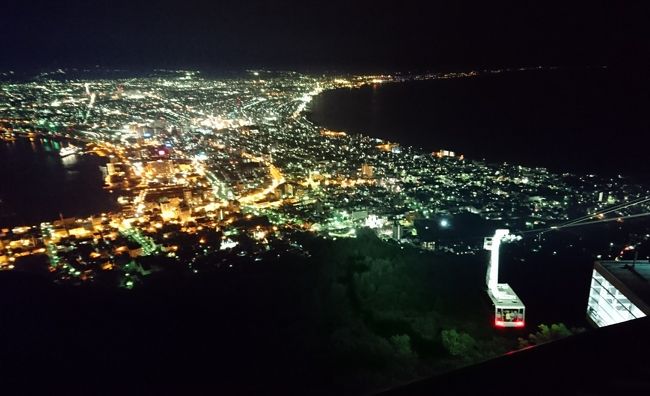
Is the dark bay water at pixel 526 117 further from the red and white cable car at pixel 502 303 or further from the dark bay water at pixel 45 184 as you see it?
the dark bay water at pixel 45 184

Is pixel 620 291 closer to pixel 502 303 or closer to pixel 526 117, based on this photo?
pixel 502 303

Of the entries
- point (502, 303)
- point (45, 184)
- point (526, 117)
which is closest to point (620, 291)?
point (502, 303)

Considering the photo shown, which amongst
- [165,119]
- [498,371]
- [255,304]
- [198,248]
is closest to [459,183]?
[198,248]

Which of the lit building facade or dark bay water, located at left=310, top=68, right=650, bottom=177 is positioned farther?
dark bay water, located at left=310, top=68, right=650, bottom=177

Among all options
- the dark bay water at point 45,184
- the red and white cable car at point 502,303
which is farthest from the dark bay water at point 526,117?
the dark bay water at point 45,184

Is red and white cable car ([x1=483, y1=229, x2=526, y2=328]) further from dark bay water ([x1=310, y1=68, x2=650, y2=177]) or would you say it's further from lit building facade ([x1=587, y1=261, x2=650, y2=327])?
dark bay water ([x1=310, y1=68, x2=650, y2=177])

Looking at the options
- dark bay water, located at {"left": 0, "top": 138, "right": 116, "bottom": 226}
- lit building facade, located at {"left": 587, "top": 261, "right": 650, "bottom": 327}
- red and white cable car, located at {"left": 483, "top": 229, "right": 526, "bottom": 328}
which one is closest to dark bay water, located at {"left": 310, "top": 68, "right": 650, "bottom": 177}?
red and white cable car, located at {"left": 483, "top": 229, "right": 526, "bottom": 328}

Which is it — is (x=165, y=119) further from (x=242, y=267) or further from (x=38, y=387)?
(x=38, y=387)
